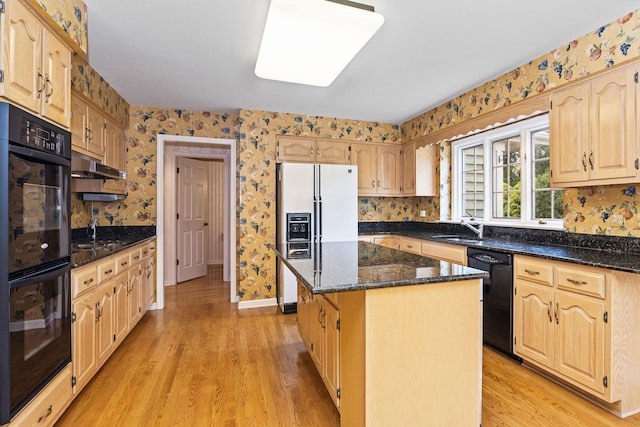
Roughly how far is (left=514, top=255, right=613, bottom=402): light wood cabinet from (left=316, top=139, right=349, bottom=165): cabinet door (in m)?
2.49

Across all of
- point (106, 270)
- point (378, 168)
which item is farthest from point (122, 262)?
point (378, 168)

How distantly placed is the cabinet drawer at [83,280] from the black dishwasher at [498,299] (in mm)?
2922

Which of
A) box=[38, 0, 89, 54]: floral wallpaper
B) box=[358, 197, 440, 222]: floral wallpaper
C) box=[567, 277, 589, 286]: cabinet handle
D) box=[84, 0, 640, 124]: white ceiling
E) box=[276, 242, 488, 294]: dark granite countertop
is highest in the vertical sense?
box=[84, 0, 640, 124]: white ceiling

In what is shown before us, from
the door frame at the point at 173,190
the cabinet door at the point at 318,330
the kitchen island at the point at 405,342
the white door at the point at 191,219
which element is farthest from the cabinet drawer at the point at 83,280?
the white door at the point at 191,219

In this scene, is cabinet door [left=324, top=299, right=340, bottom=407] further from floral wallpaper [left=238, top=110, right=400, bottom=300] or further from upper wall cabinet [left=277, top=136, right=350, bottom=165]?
upper wall cabinet [left=277, top=136, right=350, bottom=165]

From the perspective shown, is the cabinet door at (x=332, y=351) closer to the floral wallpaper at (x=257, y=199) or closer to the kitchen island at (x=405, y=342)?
the kitchen island at (x=405, y=342)

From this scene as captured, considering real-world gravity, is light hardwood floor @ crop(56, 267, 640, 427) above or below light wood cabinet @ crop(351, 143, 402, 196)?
below

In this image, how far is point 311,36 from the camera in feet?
5.20

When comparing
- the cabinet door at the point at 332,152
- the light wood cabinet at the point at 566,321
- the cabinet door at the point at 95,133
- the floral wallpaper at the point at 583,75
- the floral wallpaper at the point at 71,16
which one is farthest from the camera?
the cabinet door at the point at 332,152

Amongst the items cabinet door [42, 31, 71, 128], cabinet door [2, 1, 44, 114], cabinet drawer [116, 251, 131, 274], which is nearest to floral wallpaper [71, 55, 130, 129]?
cabinet door [42, 31, 71, 128]

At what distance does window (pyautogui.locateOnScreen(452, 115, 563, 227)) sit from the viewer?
2885mm

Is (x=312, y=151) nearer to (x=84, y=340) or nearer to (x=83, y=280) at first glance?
(x=83, y=280)

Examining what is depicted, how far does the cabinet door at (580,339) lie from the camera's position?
5.93 ft

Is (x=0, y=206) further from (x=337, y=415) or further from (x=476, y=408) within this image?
(x=476, y=408)
